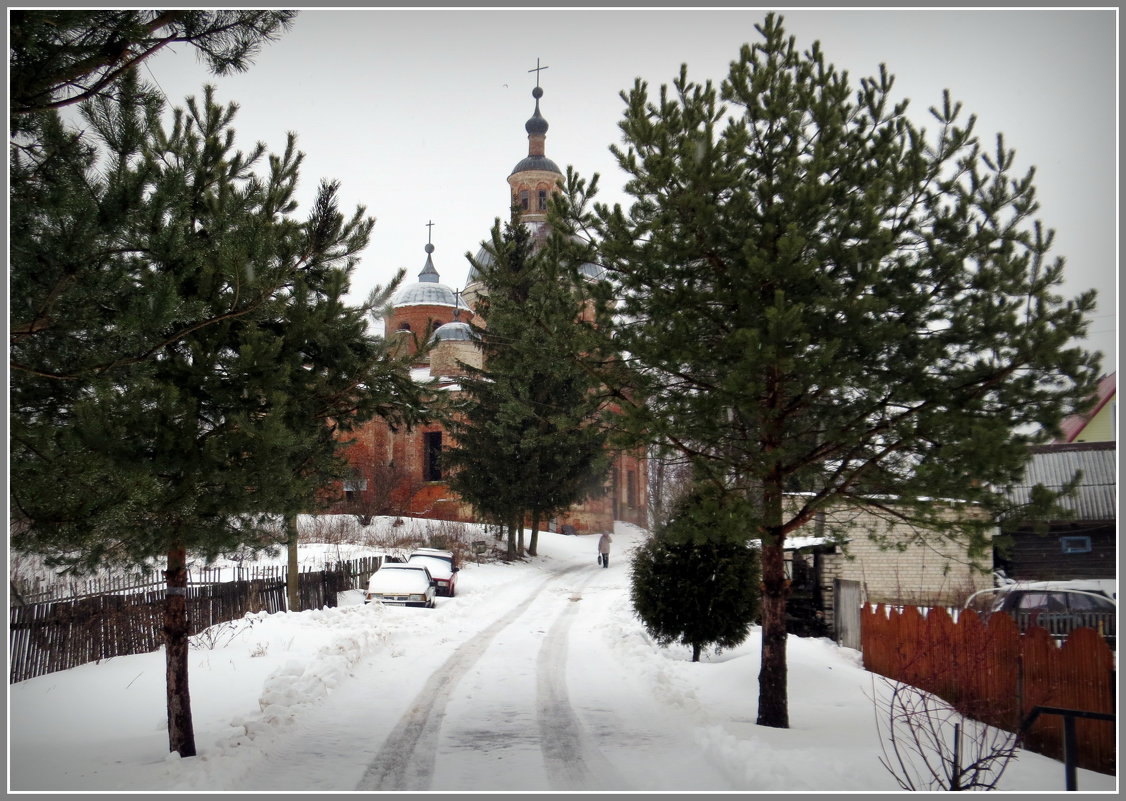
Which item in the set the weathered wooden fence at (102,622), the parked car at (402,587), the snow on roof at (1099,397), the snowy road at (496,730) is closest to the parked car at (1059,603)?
the snow on roof at (1099,397)

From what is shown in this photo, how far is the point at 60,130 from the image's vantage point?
17.7 ft

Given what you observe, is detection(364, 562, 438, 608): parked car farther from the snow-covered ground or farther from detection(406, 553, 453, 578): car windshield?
the snow-covered ground

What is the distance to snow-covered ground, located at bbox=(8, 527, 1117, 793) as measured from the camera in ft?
20.6

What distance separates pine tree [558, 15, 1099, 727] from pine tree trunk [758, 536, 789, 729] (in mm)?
22

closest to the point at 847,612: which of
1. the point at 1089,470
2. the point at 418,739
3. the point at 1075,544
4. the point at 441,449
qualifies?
the point at 1089,470

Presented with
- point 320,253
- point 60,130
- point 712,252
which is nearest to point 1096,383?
point 712,252

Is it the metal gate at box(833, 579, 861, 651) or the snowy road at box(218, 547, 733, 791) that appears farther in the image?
the metal gate at box(833, 579, 861, 651)

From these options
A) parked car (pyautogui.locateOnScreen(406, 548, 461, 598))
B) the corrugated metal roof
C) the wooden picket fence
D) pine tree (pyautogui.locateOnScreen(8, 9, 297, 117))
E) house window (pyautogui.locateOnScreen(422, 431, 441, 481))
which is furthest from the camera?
house window (pyautogui.locateOnScreen(422, 431, 441, 481))

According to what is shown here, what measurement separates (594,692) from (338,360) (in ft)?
18.2

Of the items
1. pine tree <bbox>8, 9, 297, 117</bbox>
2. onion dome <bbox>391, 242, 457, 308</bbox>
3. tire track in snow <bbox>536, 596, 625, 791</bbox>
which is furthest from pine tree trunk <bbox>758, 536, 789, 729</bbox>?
onion dome <bbox>391, 242, 457, 308</bbox>

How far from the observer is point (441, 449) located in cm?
3500

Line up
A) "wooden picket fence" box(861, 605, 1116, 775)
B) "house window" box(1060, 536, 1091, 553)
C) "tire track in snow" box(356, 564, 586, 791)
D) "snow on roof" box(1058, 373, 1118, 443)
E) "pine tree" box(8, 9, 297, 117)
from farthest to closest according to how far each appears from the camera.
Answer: "house window" box(1060, 536, 1091, 553), "wooden picket fence" box(861, 605, 1116, 775), "snow on roof" box(1058, 373, 1118, 443), "tire track in snow" box(356, 564, 586, 791), "pine tree" box(8, 9, 297, 117)

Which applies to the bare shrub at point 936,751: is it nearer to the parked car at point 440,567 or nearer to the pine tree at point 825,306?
the pine tree at point 825,306

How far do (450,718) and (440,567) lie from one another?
13034mm
